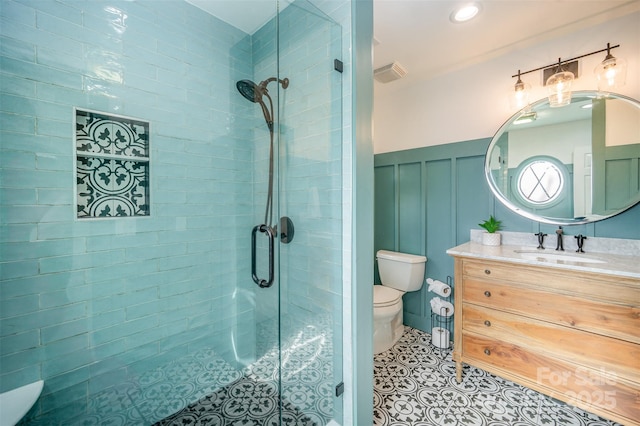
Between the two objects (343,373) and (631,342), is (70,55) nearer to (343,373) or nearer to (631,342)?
(343,373)

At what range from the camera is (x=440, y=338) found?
2.20m

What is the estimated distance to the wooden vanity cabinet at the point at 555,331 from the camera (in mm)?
1305

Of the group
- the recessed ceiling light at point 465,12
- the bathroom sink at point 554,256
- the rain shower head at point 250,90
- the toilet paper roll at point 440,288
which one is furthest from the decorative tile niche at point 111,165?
the bathroom sink at point 554,256

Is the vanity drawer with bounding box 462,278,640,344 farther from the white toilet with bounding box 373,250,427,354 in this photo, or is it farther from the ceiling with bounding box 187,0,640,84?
the ceiling with bounding box 187,0,640,84

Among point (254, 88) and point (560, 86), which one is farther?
point (560, 86)

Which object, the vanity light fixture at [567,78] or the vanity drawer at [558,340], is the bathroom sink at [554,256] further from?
the vanity light fixture at [567,78]

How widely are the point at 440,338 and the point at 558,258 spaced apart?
1049 millimetres

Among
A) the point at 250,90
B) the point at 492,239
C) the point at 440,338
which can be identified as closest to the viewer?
the point at 250,90

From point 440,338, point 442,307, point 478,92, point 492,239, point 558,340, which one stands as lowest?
point 440,338

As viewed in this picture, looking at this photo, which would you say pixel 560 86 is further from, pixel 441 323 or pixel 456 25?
pixel 441 323

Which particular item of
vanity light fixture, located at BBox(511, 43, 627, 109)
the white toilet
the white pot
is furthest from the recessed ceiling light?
the white toilet

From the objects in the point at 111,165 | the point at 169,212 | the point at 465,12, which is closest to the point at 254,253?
the point at 169,212

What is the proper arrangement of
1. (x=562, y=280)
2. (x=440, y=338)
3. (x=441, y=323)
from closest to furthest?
1. (x=562, y=280)
2. (x=440, y=338)
3. (x=441, y=323)

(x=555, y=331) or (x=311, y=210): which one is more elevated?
(x=311, y=210)
